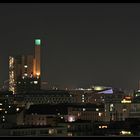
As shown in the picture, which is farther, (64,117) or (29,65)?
(29,65)

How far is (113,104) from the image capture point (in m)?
17.3

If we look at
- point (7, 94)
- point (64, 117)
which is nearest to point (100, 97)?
point (7, 94)

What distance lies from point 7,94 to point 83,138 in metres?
17.5

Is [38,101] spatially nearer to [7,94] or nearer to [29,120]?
[7,94]

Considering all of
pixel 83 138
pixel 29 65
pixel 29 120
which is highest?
pixel 29 65

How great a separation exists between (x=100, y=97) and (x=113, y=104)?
8.87ft

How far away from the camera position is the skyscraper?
20.0m

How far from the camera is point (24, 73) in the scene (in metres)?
20.5

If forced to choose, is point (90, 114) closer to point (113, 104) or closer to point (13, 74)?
point (113, 104)

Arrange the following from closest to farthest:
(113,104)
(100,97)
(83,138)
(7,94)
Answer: (83,138)
(113,104)
(7,94)
(100,97)

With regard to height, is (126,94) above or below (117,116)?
above

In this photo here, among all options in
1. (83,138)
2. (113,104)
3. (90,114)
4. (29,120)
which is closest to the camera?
(83,138)

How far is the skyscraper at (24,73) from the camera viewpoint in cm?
1998

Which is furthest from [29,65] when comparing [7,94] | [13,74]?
[7,94]
